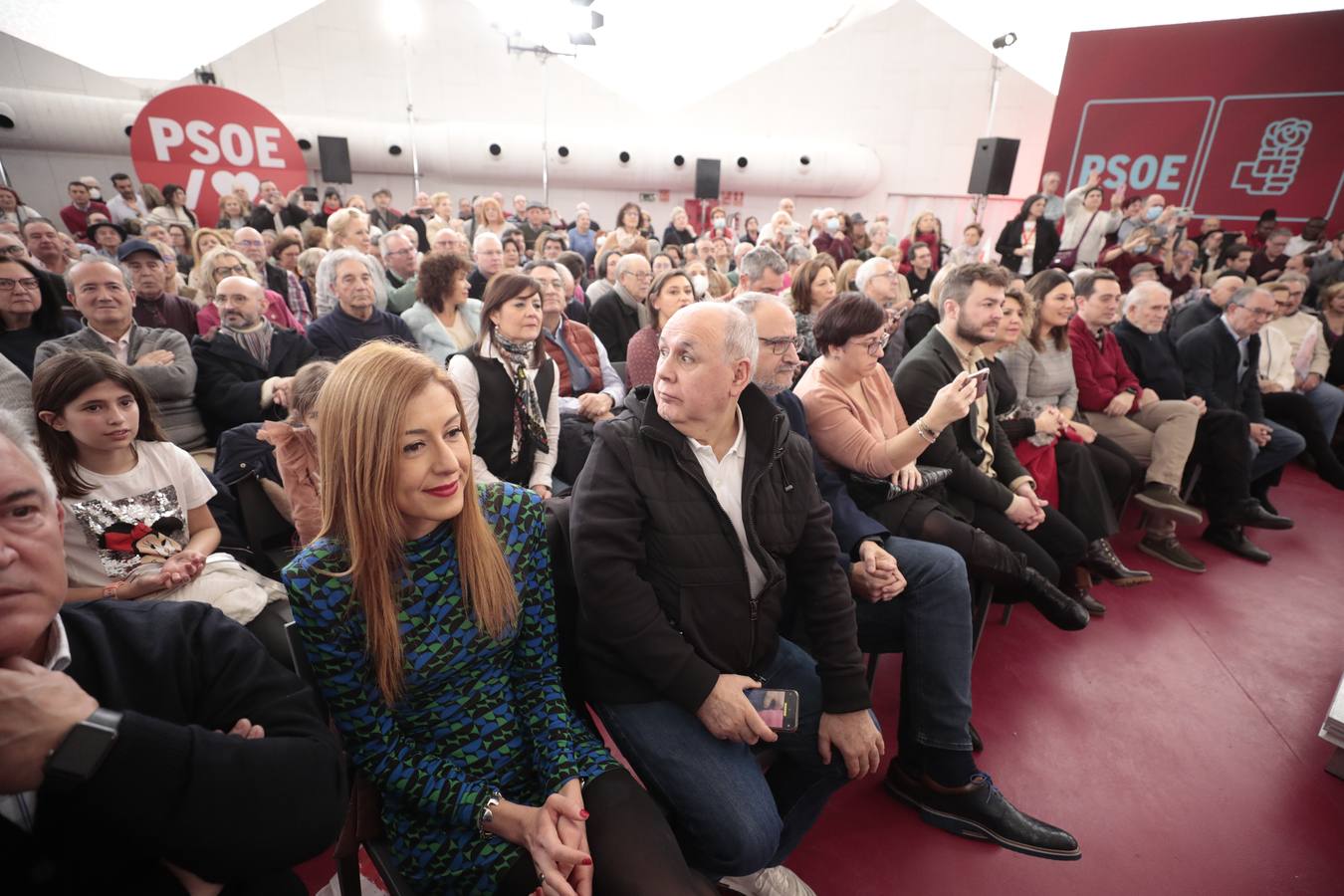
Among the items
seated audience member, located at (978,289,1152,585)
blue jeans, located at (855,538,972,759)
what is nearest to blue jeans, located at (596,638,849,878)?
blue jeans, located at (855,538,972,759)

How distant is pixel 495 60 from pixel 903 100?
8113 mm

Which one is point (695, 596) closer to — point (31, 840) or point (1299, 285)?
point (31, 840)

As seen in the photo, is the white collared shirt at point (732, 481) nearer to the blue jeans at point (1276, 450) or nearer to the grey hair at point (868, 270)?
the grey hair at point (868, 270)

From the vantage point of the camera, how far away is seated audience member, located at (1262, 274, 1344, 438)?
4449 millimetres

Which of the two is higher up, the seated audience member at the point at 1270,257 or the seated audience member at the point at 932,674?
the seated audience member at the point at 1270,257

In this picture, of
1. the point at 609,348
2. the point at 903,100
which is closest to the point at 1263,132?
the point at 903,100

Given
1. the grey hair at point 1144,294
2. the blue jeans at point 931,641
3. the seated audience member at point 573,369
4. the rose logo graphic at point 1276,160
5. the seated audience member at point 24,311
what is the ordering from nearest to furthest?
1. the blue jeans at point 931,641
2. the seated audience member at point 24,311
3. the seated audience member at point 573,369
4. the grey hair at point 1144,294
5. the rose logo graphic at point 1276,160

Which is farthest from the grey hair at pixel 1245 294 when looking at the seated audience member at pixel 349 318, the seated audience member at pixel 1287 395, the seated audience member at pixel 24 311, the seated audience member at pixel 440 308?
the seated audience member at pixel 24 311

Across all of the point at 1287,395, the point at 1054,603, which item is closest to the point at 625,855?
the point at 1054,603

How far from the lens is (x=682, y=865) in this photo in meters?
1.10

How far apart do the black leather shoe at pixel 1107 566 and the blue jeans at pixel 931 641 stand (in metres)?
1.68

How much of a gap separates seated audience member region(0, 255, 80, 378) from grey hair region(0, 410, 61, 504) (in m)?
2.57

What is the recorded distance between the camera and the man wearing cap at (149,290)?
10.9 feet

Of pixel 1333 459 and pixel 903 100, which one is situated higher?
pixel 903 100
